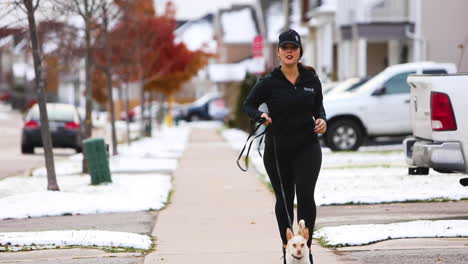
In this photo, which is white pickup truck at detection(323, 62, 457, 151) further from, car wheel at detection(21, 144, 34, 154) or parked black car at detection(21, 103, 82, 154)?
car wheel at detection(21, 144, 34, 154)

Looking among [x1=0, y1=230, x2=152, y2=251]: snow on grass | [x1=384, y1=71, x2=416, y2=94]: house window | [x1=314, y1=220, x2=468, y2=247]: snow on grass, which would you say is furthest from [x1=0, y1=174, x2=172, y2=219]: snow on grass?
[x1=384, y1=71, x2=416, y2=94]: house window

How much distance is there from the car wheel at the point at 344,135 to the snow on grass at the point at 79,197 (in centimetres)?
665

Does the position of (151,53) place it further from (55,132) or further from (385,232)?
(385,232)

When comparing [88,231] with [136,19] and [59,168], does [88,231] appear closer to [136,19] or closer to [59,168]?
[59,168]

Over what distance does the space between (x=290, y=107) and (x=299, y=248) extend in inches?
54.2

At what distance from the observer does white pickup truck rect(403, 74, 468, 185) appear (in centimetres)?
1176

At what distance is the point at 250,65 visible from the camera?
274 ft

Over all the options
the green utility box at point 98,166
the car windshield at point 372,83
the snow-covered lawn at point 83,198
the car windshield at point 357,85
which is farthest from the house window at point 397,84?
the green utility box at point 98,166

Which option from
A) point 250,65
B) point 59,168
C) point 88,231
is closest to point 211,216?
point 88,231

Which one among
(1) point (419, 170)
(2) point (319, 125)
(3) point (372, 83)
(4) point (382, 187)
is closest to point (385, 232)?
(1) point (419, 170)

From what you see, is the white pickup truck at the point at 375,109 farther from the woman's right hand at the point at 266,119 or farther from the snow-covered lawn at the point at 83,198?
the woman's right hand at the point at 266,119

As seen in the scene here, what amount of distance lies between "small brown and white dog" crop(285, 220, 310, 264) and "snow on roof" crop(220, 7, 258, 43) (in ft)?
258

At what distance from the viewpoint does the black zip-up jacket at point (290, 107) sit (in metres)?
8.98

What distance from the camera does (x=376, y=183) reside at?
54.9 ft
